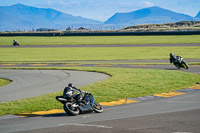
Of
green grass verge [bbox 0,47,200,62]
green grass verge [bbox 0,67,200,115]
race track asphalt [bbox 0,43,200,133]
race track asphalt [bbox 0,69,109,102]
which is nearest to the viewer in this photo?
race track asphalt [bbox 0,43,200,133]

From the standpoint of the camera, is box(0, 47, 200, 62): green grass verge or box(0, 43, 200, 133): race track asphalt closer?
box(0, 43, 200, 133): race track asphalt

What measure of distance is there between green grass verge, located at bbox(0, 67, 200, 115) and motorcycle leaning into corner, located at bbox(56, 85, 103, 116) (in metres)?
2.16

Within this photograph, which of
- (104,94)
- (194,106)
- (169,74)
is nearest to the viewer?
(194,106)

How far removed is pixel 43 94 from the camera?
1989 centimetres

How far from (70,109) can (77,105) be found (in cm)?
34

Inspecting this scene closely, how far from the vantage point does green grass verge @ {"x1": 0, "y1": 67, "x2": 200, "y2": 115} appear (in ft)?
53.6

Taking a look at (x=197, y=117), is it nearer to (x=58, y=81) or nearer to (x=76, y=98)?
(x=76, y=98)

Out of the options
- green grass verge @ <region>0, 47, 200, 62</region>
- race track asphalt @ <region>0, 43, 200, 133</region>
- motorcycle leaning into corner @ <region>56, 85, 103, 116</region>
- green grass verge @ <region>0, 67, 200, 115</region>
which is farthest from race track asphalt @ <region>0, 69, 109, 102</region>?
green grass verge @ <region>0, 47, 200, 62</region>

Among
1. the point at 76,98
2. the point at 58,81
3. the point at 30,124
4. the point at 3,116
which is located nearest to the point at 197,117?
the point at 76,98

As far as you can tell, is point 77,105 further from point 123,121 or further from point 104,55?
point 104,55

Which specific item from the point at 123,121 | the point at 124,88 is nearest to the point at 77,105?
the point at 123,121

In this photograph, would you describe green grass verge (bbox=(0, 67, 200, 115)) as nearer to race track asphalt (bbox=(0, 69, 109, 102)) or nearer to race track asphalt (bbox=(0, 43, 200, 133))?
race track asphalt (bbox=(0, 69, 109, 102))

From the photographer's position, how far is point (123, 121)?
13.1m

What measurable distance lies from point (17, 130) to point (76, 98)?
3026mm
